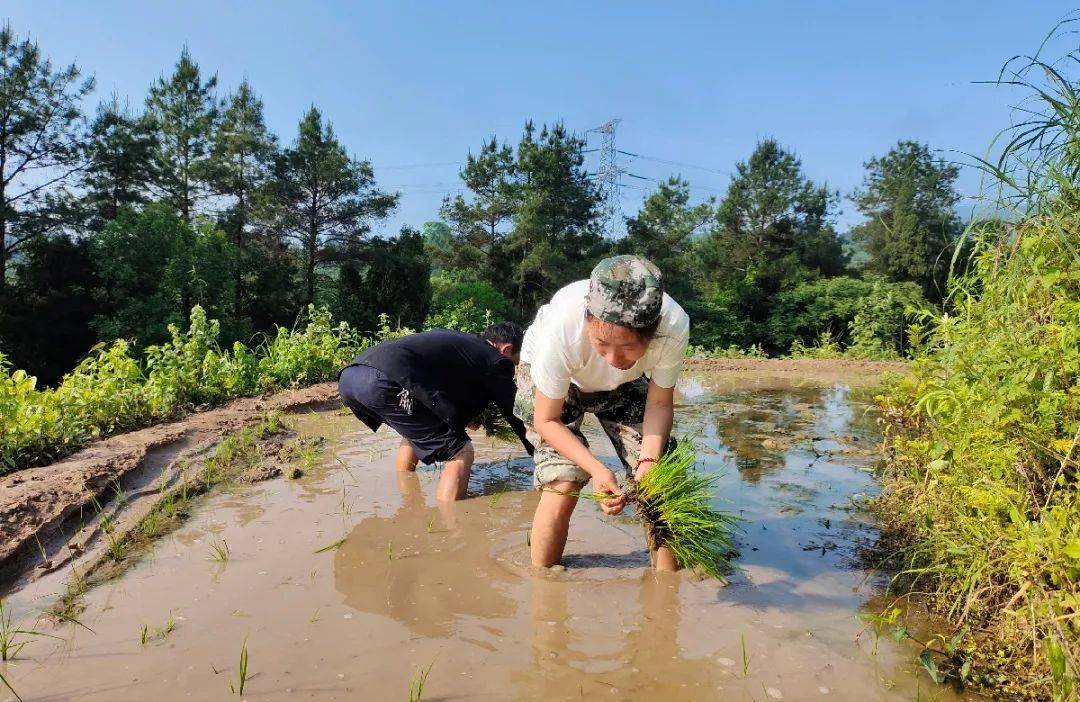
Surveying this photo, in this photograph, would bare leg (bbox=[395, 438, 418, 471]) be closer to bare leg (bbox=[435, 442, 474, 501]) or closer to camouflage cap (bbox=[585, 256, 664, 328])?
bare leg (bbox=[435, 442, 474, 501])

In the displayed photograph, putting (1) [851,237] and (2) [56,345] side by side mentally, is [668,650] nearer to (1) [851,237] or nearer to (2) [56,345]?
(2) [56,345]

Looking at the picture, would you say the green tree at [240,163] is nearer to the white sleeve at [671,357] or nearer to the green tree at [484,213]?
the green tree at [484,213]

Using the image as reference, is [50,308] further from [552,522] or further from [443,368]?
[552,522]

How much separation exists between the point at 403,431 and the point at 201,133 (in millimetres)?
30827

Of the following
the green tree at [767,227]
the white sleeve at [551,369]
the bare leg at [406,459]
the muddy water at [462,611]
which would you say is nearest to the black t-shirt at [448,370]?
the muddy water at [462,611]

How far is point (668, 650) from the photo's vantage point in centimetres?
245

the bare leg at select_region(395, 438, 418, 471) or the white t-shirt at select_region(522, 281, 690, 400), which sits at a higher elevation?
the white t-shirt at select_region(522, 281, 690, 400)

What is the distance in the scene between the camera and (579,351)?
2760mm

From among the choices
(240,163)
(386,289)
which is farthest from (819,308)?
(240,163)

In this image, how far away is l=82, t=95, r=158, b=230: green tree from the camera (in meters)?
26.3

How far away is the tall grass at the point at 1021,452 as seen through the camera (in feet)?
6.77

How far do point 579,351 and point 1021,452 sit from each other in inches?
65.7

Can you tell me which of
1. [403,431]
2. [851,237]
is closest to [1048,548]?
[403,431]

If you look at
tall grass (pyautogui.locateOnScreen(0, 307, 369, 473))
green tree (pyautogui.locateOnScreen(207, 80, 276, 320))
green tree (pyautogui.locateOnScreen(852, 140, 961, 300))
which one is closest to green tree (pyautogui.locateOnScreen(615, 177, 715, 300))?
green tree (pyautogui.locateOnScreen(852, 140, 961, 300))
